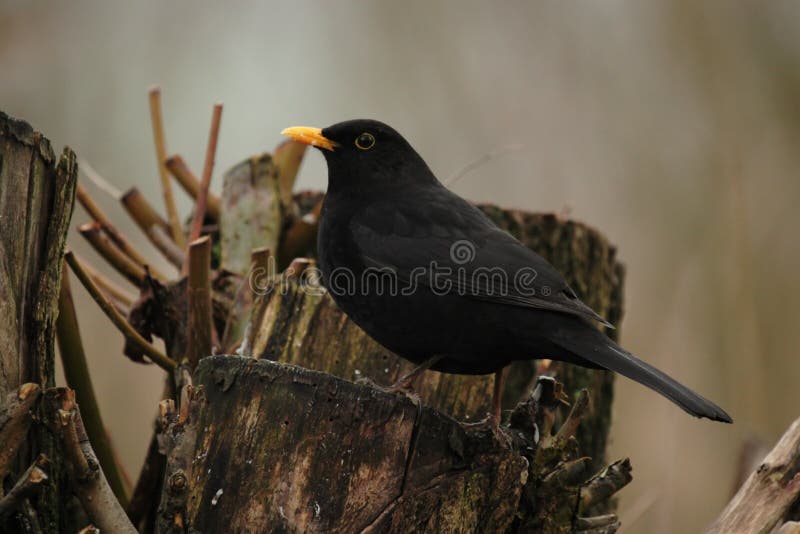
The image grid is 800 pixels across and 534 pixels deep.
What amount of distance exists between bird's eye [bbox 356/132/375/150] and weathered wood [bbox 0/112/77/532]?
1.75 m

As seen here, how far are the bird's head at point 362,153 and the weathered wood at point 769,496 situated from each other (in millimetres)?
2088

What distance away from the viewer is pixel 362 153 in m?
4.46

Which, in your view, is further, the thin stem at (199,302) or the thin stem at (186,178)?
the thin stem at (186,178)

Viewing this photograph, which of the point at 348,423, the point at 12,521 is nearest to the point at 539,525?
the point at 348,423

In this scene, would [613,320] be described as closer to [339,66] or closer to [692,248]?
[692,248]

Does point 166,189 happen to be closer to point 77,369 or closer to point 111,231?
point 111,231

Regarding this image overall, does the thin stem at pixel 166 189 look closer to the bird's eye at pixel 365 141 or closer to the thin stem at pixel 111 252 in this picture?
the thin stem at pixel 111 252

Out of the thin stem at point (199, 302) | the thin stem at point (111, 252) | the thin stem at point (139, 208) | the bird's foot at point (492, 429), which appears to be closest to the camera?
the bird's foot at point (492, 429)

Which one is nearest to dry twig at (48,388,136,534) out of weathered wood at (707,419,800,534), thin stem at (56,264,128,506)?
thin stem at (56,264,128,506)

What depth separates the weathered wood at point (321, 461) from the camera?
2707mm

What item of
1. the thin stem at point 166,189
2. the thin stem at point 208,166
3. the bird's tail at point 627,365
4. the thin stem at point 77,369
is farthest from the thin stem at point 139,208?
the bird's tail at point 627,365

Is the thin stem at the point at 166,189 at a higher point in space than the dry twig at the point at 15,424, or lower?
higher

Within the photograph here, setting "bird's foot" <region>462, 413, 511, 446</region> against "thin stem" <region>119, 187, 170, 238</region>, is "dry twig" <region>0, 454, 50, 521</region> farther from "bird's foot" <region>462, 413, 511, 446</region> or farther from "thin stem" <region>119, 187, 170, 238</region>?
"thin stem" <region>119, 187, 170, 238</region>

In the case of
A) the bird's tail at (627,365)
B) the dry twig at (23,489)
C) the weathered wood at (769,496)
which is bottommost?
the dry twig at (23,489)
